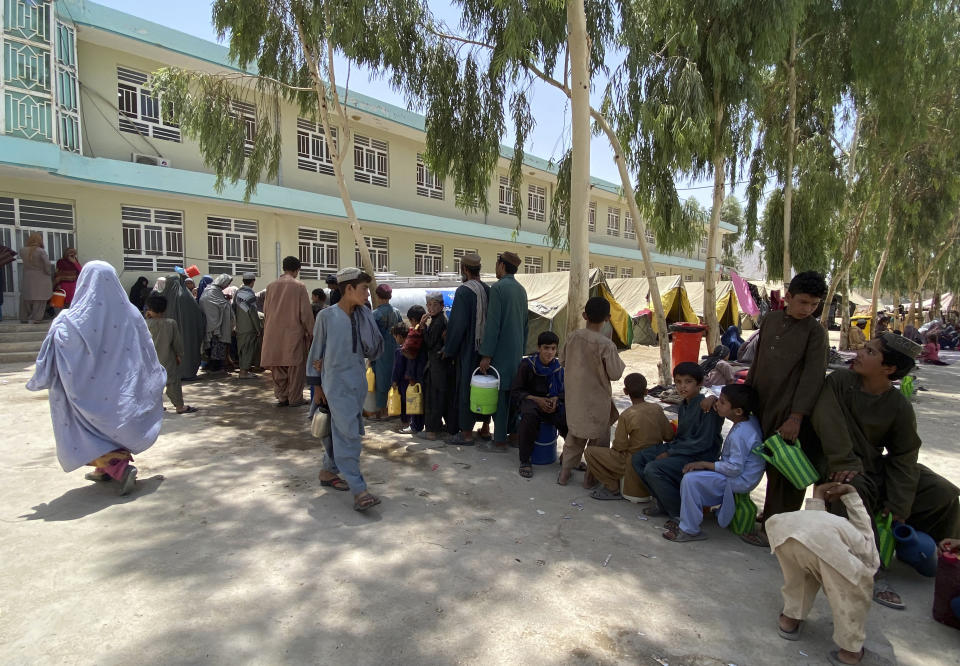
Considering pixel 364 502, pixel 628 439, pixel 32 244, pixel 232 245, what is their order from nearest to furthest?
pixel 364 502, pixel 628 439, pixel 32 244, pixel 232 245

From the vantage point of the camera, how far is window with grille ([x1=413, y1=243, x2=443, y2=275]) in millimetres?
19547

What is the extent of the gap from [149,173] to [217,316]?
5540 mm

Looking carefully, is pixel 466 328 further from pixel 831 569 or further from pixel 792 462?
pixel 831 569

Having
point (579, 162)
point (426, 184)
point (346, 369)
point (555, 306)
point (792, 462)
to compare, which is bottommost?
point (792, 462)

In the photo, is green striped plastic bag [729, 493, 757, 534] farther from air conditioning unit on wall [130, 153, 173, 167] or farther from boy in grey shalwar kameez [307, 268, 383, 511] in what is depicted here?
air conditioning unit on wall [130, 153, 173, 167]

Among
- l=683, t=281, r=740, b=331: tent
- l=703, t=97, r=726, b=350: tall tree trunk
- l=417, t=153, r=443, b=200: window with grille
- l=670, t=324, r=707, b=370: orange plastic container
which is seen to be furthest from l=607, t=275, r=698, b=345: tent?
l=417, t=153, r=443, b=200: window with grille

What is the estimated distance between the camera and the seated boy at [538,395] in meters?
4.90

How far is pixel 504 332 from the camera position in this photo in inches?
211

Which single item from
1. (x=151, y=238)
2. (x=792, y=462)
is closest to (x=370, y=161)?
(x=151, y=238)

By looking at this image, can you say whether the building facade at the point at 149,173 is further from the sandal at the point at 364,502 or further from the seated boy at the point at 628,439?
the sandal at the point at 364,502

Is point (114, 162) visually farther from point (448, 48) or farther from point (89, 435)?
point (89, 435)

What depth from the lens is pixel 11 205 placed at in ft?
37.4

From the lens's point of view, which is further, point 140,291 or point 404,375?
point 140,291

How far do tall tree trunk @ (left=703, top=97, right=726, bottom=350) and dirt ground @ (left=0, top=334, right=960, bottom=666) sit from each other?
6.47m
